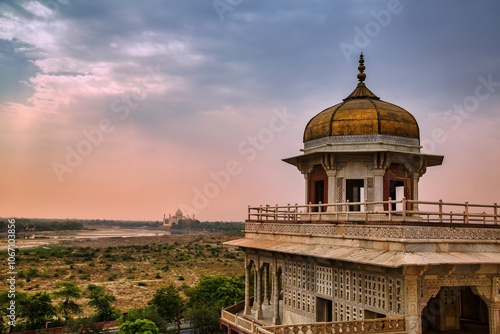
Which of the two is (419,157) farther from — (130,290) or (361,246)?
(130,290)

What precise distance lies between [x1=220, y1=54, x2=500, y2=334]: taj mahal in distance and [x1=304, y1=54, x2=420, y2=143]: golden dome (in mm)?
40

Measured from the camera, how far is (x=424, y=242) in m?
12.0

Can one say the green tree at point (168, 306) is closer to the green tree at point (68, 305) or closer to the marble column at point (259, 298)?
the green tree at point (68, 305)

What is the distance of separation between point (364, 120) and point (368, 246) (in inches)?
270

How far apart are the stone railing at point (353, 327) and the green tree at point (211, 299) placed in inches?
660

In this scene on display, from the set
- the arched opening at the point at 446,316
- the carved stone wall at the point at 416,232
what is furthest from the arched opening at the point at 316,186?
the arched opening at the point at 446,316

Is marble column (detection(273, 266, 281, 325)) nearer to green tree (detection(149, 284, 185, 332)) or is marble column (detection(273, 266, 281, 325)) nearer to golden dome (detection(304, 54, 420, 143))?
golden dome (detection(304, 54, 420, 143))

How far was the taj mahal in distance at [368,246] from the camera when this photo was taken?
39.8 feet

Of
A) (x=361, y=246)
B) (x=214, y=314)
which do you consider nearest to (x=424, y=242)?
(x=361, y=246)

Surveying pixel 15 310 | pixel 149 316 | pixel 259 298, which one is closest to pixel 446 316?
pixel 259 298

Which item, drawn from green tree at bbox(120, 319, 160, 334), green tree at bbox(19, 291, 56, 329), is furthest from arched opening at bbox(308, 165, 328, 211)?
green tree at bbox(19, 291, 56, 329)

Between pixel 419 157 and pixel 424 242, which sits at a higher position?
pixel 419 157

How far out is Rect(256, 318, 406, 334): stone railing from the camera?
1193cm

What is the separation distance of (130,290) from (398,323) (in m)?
44.8
